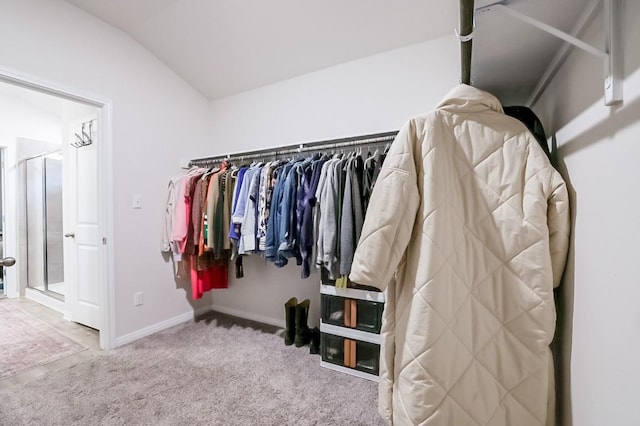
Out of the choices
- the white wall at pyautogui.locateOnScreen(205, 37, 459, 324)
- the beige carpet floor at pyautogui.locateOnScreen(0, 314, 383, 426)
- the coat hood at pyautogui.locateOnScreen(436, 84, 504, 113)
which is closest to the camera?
the coat hood at pyautogui.locateOnScreen(436, 84, 504, 113)

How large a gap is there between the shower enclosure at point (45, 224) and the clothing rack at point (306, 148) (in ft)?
6.73

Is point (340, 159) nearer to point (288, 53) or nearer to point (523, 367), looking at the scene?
point (288, 53)

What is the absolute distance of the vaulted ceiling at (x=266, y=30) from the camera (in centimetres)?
189

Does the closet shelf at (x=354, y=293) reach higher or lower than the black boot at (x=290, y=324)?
higher

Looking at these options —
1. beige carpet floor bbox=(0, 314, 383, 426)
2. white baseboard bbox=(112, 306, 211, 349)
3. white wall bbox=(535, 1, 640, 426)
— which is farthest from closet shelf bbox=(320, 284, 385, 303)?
white baseboard bbox=(112, 306, 211, 349)

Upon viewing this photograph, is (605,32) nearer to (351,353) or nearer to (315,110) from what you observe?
(351,353)

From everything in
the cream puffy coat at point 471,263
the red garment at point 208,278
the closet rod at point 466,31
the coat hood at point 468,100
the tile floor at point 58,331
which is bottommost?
the tile floor at point 58,331

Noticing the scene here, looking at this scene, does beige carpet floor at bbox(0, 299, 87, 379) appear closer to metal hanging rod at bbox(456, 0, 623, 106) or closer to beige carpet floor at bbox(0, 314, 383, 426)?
beige carpet floor at bbox(0, 314, 383, 426)

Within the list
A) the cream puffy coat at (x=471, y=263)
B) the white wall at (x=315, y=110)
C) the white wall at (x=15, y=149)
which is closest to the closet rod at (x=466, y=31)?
the cream puffy coat at (x=471, y=263)

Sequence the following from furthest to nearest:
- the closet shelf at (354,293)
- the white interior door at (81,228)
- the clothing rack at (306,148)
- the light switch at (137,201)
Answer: the white interior door at (81,228) → the light switch at (137,201) → the clothing rack at (306,148) → the closet shelf at (354,293)

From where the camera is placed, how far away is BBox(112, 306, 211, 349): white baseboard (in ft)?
7.57

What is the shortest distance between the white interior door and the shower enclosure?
711 millimetres

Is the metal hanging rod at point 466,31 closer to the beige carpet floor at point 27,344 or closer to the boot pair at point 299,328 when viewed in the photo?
the boot pair at point 299,328

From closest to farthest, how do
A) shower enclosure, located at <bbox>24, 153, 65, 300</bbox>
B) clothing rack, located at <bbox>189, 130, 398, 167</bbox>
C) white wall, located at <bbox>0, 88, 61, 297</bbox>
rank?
clothing rack, located at <bbox>189, 130, 398, 167</bbox> → shower enclosure, located at <bbox>24, 153, 65, 300</bbox> → white wall, located at <bbox>0, 88, 61, 297</bbox>
